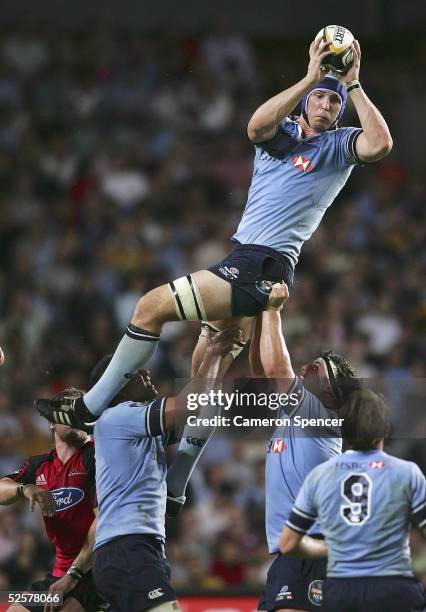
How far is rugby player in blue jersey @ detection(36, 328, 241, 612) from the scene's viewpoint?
20.5ft

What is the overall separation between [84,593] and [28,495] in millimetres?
715

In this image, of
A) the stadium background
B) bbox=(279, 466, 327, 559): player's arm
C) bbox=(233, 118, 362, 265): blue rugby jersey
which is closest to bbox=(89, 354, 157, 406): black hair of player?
bbox=(233, 118, 362, 265): blue rugby jersey

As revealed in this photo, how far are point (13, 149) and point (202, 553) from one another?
5.61 m

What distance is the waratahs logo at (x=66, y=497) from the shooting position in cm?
689

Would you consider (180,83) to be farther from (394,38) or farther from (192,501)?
(192,501)

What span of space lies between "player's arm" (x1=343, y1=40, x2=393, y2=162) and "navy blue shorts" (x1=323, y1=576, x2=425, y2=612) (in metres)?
2.29

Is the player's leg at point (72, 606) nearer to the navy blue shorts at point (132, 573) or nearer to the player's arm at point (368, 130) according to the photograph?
the navy blue shorts at point (132, 573)

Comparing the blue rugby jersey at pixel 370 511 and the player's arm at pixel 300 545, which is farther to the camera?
the player's arm at pixel 300 545

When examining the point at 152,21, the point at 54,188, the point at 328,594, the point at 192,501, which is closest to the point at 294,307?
the point at 192,501

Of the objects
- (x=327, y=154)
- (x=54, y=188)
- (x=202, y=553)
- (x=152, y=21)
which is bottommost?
(x=202, y=553)

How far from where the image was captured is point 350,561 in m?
5.47

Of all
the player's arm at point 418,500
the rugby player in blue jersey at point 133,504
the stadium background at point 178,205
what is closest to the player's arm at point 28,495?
the rugby player in blue jersey at point 133,504

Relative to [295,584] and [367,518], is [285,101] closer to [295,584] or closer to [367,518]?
[367,518]

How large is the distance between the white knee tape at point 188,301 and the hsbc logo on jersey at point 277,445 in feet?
2.74
